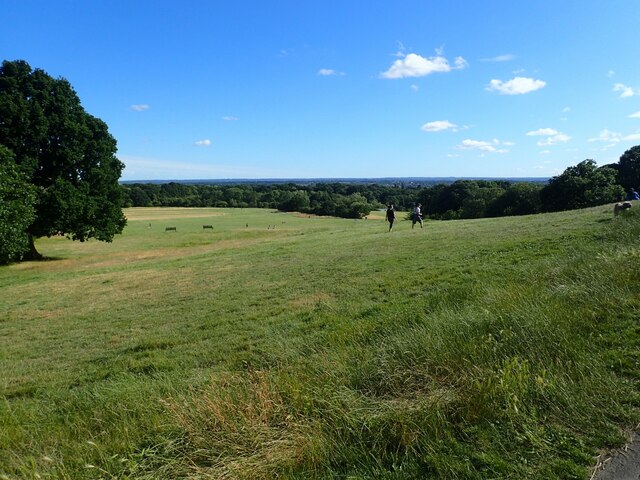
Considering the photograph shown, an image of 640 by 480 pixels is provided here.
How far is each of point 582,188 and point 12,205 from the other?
66066mm

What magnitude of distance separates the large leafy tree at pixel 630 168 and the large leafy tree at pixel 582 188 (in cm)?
954

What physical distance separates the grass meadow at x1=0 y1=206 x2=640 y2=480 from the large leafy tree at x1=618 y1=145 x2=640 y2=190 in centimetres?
7047

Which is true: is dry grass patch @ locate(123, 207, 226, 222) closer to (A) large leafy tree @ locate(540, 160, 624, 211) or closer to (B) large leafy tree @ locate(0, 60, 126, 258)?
(B) large leafy tree @ locate(0, 60, 126, 258)

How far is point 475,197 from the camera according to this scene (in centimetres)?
8519

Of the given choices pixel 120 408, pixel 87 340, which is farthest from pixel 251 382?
pixel 87 340

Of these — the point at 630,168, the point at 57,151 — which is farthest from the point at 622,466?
the point at 630,168

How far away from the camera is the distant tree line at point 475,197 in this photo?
58.2 m

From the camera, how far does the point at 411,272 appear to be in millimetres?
12500

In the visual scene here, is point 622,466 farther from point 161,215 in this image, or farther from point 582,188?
point 161,215

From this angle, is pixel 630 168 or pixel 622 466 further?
pixel 630 168

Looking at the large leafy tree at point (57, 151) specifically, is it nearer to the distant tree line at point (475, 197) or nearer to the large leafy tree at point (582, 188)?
the distant tree line at point (475, 197)

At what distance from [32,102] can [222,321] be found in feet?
94.6

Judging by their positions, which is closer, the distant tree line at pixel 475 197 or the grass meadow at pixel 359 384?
the grass meadow at pixel 359 384

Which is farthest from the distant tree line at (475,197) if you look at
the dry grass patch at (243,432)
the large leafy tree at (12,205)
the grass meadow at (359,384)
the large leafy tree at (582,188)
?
the dry grass patch at (243,432)
